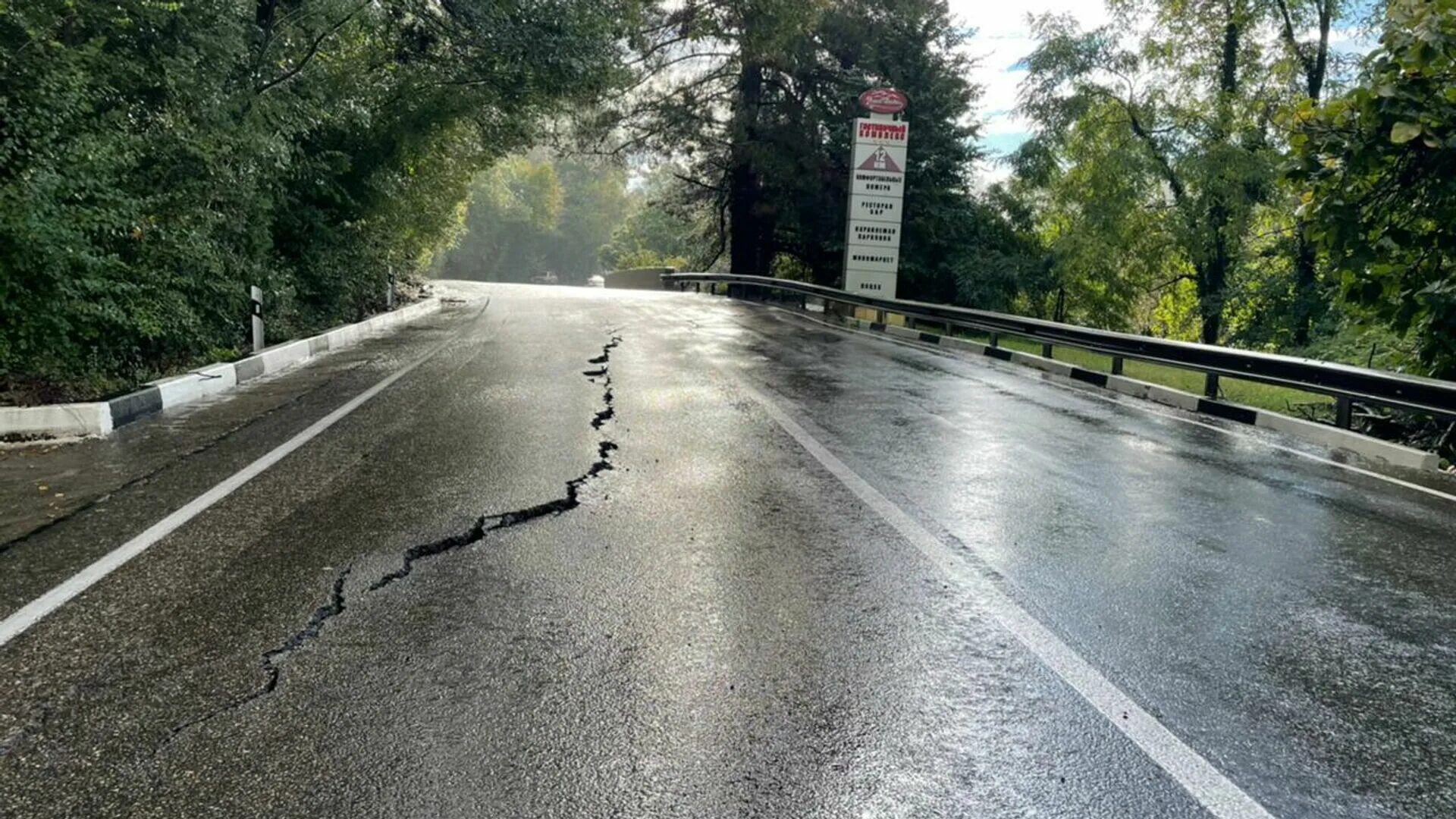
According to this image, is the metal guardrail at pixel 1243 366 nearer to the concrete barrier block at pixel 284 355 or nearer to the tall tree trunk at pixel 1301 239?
the tall tree trunk at pixel 1301 239

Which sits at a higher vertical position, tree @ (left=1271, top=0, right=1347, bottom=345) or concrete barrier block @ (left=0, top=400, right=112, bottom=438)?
tree @ (left=1271, top=0, right=1347, bottom=345)

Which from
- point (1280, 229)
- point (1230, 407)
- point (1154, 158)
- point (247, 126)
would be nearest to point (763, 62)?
point (1154, 158)

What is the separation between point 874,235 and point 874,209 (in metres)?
0.64

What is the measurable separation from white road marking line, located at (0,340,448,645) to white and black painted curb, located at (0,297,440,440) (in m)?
1.63

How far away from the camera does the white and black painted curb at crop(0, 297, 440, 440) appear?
7.21 metres

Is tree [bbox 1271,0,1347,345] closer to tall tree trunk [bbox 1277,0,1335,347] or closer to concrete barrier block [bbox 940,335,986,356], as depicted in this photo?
tall tree trunk [bbox 1277,0,1335,347]

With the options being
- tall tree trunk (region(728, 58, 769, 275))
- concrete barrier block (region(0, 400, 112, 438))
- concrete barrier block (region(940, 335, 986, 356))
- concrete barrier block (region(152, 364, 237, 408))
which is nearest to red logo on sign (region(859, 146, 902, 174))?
concrete barrier block (region(940, 335, 986, 356))

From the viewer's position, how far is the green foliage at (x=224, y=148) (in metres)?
8.06

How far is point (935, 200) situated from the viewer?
26016mm

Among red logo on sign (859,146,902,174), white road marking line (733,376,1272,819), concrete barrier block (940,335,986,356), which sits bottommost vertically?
white road marking line (733,376,1272,819)

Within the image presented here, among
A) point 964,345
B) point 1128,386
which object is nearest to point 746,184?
point 964,345

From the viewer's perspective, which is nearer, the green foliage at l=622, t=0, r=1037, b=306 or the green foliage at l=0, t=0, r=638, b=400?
the green foliage at l=0, t=0, r=638, b=400

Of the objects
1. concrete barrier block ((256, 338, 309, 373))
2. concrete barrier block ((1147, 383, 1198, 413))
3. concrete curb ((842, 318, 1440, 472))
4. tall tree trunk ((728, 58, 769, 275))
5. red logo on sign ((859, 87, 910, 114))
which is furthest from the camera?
tall tree trunk ((728, 58, 769, 275))

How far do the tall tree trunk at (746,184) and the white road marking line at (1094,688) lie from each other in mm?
24279
